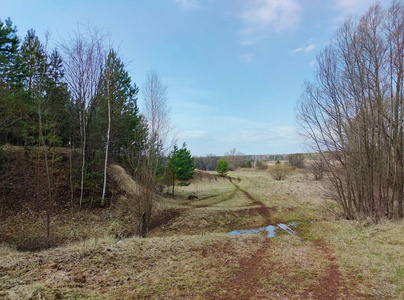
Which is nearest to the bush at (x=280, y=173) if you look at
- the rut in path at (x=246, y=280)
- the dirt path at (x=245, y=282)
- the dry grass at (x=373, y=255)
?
the dry grass at (x=373, y=255)

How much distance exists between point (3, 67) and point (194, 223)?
11627 millimetres

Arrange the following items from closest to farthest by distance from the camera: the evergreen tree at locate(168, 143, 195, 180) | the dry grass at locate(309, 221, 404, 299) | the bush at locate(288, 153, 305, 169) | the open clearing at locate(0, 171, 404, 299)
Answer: the open clearing at locate(0, 171, 404, 299) < the dry grass at locate(309, 221, 404, 299) < the evergreen tree at locate(168, 143, 195, 180) < the bush at locate(288, 153, 305, 169)

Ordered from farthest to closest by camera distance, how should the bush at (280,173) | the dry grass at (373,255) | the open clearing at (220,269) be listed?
the bush at (280,173), the dry grass at (373,255), the open clearing at (220,269)

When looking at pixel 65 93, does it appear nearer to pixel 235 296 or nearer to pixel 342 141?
pixel 235 296

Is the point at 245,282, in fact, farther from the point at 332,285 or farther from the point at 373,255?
the point at 373,255

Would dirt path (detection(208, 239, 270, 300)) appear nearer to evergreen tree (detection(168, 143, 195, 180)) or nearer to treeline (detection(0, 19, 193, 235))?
treeline (detection(0, 19, 193, 235))

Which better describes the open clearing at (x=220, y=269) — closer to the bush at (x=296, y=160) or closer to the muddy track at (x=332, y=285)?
the muddy track at (x=332, y=285)

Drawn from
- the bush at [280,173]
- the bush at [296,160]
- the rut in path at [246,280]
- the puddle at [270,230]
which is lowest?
the puddle at [270,230]

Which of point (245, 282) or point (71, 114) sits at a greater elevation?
point (71, 114)

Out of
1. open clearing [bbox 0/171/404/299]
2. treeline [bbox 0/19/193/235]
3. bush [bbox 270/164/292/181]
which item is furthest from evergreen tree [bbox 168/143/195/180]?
bush [bbox 270/164/292/181]

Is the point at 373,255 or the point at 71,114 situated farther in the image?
the point at 71,114

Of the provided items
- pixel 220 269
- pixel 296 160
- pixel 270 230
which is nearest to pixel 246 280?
pixel 220 269

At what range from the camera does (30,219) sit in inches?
370

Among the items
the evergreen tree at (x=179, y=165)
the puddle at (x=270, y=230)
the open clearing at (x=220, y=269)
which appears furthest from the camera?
the evergreen tree at (x=179, y=165)
